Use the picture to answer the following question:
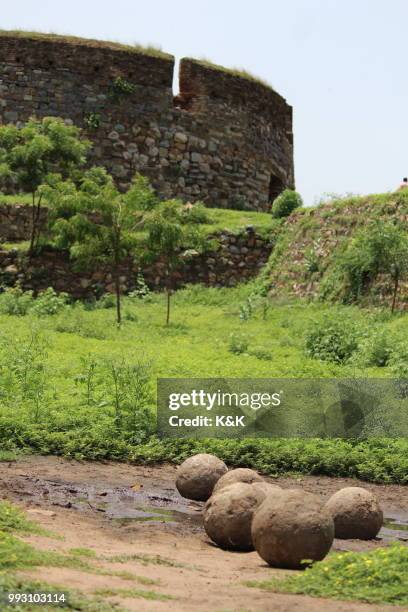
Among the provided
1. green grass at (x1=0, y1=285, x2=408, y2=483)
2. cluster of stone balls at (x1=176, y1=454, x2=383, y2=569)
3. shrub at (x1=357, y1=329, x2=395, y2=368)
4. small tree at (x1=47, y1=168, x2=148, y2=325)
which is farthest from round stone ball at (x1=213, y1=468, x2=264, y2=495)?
small tree at (x1=47, y1=168, x2=148, y2=325)

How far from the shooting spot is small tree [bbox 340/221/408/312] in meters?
17.9

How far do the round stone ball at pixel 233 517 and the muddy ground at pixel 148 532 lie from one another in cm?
11

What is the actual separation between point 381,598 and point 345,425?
5.96 metres

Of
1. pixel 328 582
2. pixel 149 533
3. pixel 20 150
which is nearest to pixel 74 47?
pixel 20 150

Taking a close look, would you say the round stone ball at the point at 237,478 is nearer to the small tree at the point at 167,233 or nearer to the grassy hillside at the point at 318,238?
the small tree at the point at 167,233

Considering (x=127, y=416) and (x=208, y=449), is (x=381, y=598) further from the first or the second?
(x=127, y=416)

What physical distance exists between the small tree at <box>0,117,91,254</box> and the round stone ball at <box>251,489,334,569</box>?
46.2 feet

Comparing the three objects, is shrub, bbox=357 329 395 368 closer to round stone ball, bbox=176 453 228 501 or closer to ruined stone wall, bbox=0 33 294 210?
round stone ball, bbox=176 453 228 501

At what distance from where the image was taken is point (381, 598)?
5375 mm

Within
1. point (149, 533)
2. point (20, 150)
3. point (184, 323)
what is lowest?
point (149, 533)

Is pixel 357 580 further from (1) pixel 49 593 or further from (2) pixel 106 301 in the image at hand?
(2) pixel 106 301

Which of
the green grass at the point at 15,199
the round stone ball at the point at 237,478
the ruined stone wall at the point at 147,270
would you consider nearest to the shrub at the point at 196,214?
the ruined stone wall at the point at 147,270

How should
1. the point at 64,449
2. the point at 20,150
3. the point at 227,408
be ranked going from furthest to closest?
the point at 20,150, the point at 227,408, the point at 64,449

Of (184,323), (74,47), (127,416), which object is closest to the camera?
(127,416)
